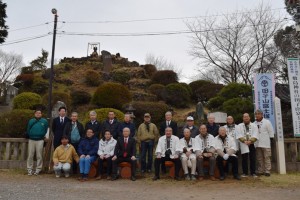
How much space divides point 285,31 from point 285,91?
6.10 metres

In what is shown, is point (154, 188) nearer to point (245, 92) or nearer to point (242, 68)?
point (245, 92)

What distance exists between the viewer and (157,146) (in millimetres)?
7828

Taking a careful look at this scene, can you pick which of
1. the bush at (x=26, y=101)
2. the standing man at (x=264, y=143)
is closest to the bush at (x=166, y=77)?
the bush at (x=26, y=101)

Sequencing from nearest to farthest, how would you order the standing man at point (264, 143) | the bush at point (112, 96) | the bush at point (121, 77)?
the standing man at point (264, 143) < the bush at point (112, 96) < the bush at point (121, 77)

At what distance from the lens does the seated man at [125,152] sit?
7684mm

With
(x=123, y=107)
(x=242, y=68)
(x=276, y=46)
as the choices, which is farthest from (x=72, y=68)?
(x=276, y=46)

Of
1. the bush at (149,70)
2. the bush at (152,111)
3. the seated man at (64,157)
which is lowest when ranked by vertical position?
the seated man at (64,157)

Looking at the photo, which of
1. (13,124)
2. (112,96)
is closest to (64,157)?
(13,124)

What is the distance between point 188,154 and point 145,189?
5.15 feet

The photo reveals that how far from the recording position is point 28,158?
8.28 m

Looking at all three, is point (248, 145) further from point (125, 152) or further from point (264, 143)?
point (125, 152)

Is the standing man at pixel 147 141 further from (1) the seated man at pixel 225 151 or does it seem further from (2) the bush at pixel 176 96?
(2) the bush at pixel 176 96

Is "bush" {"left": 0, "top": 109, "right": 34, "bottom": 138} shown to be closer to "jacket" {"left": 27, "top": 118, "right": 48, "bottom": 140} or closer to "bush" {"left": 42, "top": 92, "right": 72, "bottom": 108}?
"jacket" {"left": 27, "top": 118, "right": 48, "bottom": 140}

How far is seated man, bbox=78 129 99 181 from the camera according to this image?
767 cm
